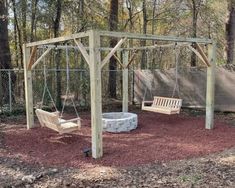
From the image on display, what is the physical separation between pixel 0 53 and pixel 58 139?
5750 millimetres

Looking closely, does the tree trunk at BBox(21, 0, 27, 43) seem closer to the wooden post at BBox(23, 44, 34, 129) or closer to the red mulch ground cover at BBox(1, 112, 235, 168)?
the wooden post at BBox(23, 44, 34, 129)

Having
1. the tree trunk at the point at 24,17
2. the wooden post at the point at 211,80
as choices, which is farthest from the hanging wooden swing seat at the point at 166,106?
the tree trunk at the point at 24,17

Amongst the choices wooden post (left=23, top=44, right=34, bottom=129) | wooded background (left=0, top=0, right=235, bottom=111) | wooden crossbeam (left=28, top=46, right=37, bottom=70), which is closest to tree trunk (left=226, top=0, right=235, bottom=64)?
wooded background (left=0, top=0, right=235, bottom=111)

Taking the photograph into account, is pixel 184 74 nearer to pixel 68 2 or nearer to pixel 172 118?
pixel 172 118

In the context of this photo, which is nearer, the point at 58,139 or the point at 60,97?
the point at 58,139

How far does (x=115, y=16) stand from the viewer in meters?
13.2

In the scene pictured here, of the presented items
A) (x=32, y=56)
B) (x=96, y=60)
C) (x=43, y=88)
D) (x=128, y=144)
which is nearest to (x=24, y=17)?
(x=43, y=88)

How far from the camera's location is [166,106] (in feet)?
30.5

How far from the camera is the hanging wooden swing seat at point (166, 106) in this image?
8539 millimetres

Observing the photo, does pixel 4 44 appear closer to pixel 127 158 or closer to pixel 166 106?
pixel 166 106

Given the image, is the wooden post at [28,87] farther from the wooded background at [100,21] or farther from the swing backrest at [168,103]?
the swing backrest at [168,103]

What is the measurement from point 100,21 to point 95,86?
Answer: 8.38 metres

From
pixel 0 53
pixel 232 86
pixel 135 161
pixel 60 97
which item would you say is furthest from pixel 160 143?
pixel 0 53

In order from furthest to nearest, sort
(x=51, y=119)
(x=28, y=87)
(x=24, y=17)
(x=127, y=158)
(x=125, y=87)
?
(x=24, y=17)
(x=125, y=87)
(x=28, y=87)
(x=51, y=119)
(x=127, y=158)
